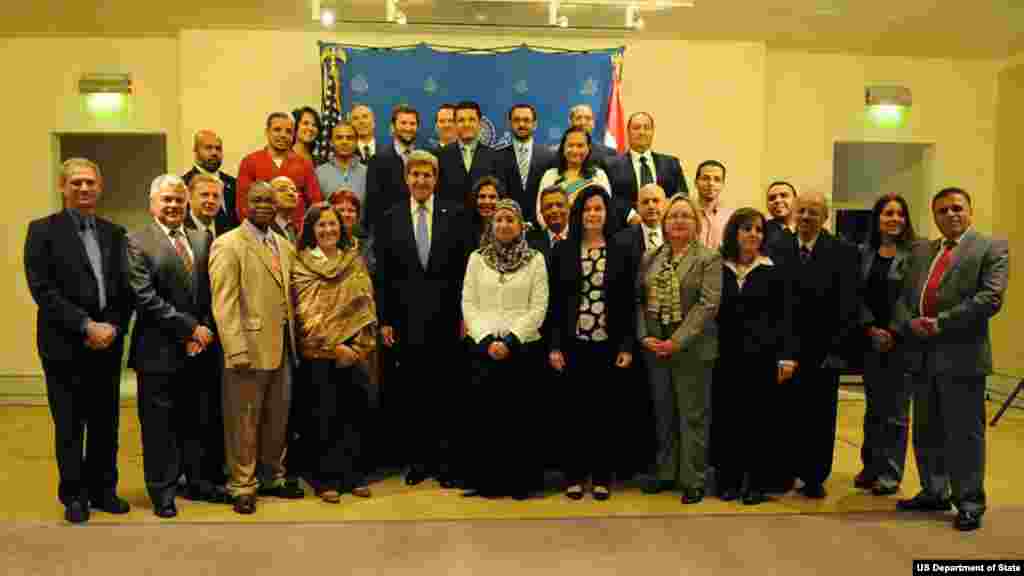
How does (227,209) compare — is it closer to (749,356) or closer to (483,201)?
(483,201)

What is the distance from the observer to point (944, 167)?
816 centimetres

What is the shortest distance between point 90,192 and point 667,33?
5027 mm

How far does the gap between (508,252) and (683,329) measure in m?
1.00

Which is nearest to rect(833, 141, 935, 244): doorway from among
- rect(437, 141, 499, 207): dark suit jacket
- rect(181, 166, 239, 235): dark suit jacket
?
rect(437, 141, 499, 207): dark suit jacket

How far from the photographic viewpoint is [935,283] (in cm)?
411

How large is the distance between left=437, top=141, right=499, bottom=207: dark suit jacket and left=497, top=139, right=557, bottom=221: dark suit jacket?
0.06 meters

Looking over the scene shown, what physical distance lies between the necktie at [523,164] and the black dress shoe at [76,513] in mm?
3002

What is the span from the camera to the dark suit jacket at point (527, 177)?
5.20 meters

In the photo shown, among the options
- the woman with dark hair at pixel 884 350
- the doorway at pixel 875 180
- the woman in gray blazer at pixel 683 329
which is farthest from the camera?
the doorway at pixel 875 180

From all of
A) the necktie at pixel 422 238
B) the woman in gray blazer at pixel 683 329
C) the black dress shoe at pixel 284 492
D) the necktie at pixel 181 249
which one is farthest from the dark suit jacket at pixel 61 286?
Result: the woman in gray blazer at pixel 683 329

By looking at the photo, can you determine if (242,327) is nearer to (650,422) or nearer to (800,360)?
(650,422)

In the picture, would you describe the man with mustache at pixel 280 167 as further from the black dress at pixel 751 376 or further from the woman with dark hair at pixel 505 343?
the black dress at pixel 751 376

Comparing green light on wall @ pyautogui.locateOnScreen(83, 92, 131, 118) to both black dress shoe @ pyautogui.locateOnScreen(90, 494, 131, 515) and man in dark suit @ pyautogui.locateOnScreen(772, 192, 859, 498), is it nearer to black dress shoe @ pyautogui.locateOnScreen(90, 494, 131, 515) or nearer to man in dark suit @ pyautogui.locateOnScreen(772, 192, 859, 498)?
black dress shoe @ pyautogui.locateOnScreen(90, 494, 131, 515)

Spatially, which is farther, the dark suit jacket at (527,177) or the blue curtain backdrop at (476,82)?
the blue curtain backdrop at (476,82)
